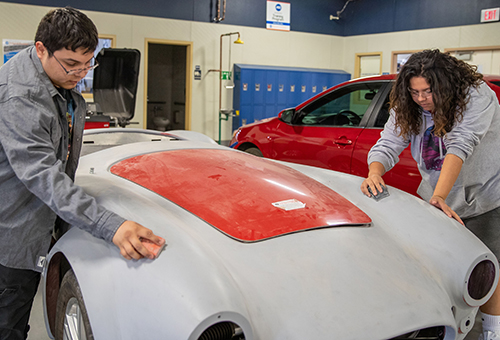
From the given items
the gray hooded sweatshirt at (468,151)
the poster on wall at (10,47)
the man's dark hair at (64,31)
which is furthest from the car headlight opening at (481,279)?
the poster on wall at (10,47)

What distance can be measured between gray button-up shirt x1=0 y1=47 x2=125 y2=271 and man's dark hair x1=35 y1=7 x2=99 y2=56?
0.10 metres

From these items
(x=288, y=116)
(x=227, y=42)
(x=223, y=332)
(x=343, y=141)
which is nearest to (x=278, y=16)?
(x=227, y=42)

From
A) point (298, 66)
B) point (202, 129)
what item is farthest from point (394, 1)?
point (202, 129)

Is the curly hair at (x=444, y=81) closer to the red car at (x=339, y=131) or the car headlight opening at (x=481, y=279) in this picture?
the car headlight opening at (x=481, y=279)

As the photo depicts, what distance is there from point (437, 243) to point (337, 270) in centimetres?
56

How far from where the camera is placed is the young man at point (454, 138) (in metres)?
2.06

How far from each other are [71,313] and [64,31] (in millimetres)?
1003

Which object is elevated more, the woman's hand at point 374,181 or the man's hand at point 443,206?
the woman's hand at point 374,181

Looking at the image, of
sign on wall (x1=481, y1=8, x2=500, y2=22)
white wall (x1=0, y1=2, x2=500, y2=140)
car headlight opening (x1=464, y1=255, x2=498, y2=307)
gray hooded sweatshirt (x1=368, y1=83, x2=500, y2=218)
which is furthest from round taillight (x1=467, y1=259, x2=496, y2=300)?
sign on wall (x1=481, y1=8, x2=500, y2=22)

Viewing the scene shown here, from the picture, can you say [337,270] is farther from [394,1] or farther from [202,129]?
[394,1]

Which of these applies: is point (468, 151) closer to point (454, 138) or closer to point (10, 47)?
point (454, 138)

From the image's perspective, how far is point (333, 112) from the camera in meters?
4.22

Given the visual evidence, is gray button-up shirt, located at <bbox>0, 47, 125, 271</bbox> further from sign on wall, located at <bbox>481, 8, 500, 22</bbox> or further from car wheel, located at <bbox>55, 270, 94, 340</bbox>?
sign on wall, located at <bbox>481, 8, 500, 22</bbox>

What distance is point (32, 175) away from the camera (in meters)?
1.41
